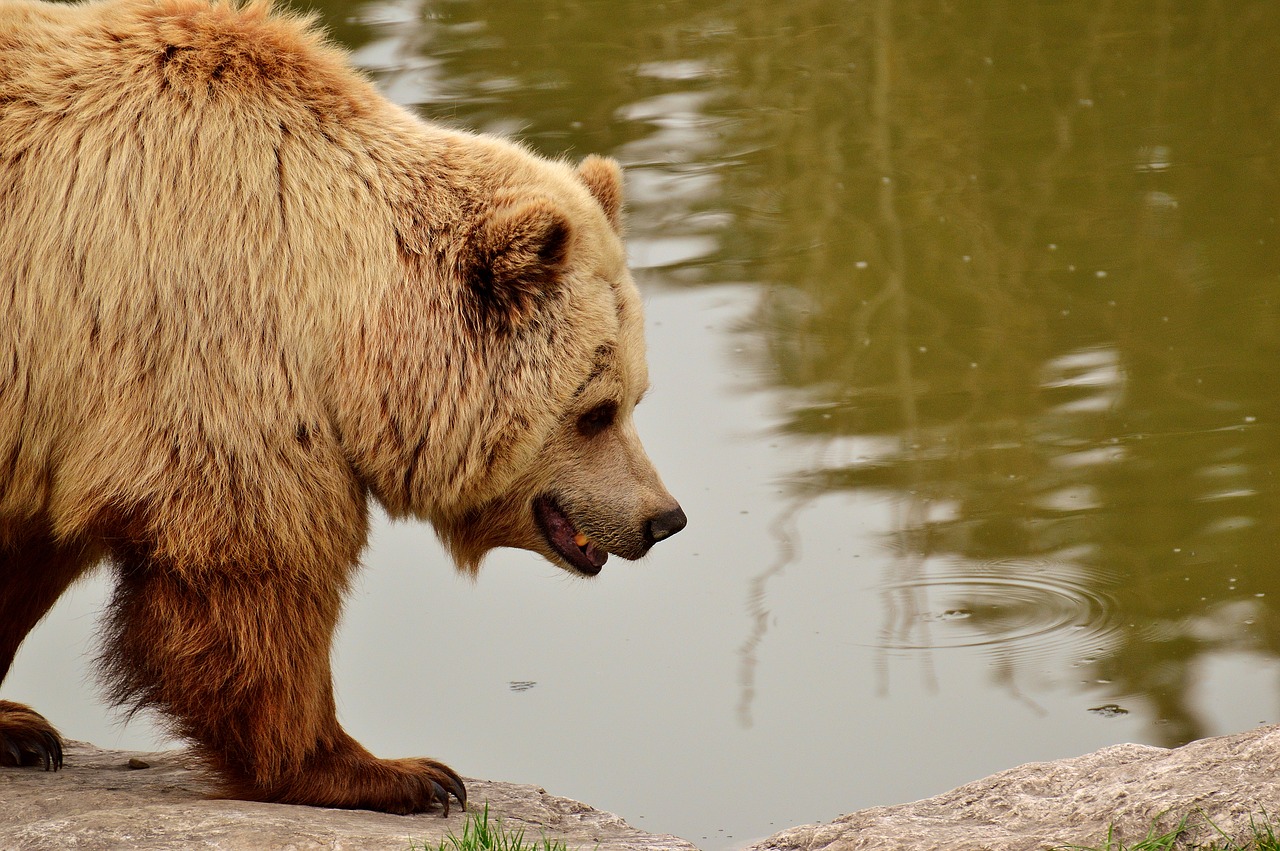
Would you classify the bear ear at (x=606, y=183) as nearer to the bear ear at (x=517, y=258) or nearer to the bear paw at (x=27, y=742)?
the bear ear at (x=517, y=258)

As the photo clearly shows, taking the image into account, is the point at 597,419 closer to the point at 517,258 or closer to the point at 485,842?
the point at 517,258

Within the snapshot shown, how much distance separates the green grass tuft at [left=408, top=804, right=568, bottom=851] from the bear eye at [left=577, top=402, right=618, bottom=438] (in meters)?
1.02

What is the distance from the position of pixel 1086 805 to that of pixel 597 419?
5.10 feet

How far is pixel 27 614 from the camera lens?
454 cm

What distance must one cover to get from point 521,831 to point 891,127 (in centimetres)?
798

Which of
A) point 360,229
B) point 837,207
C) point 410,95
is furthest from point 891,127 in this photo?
point 360,229

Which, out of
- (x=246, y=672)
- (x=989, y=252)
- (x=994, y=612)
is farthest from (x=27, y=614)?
(x=989, y=252)

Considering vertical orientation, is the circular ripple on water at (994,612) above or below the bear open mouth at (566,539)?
below

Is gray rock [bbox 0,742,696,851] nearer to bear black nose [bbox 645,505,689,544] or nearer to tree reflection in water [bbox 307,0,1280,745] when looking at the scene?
bear black nose [bbox 645,505,689,544]

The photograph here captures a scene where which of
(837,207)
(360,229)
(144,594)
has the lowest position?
(837,207)

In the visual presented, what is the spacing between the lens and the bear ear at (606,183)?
4555 millimetres

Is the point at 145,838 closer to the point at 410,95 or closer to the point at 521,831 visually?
the point at 521,831

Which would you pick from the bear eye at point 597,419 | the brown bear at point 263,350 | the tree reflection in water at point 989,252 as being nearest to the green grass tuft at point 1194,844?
the brown bear at point 263,350

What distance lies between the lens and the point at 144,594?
3.77 metres
